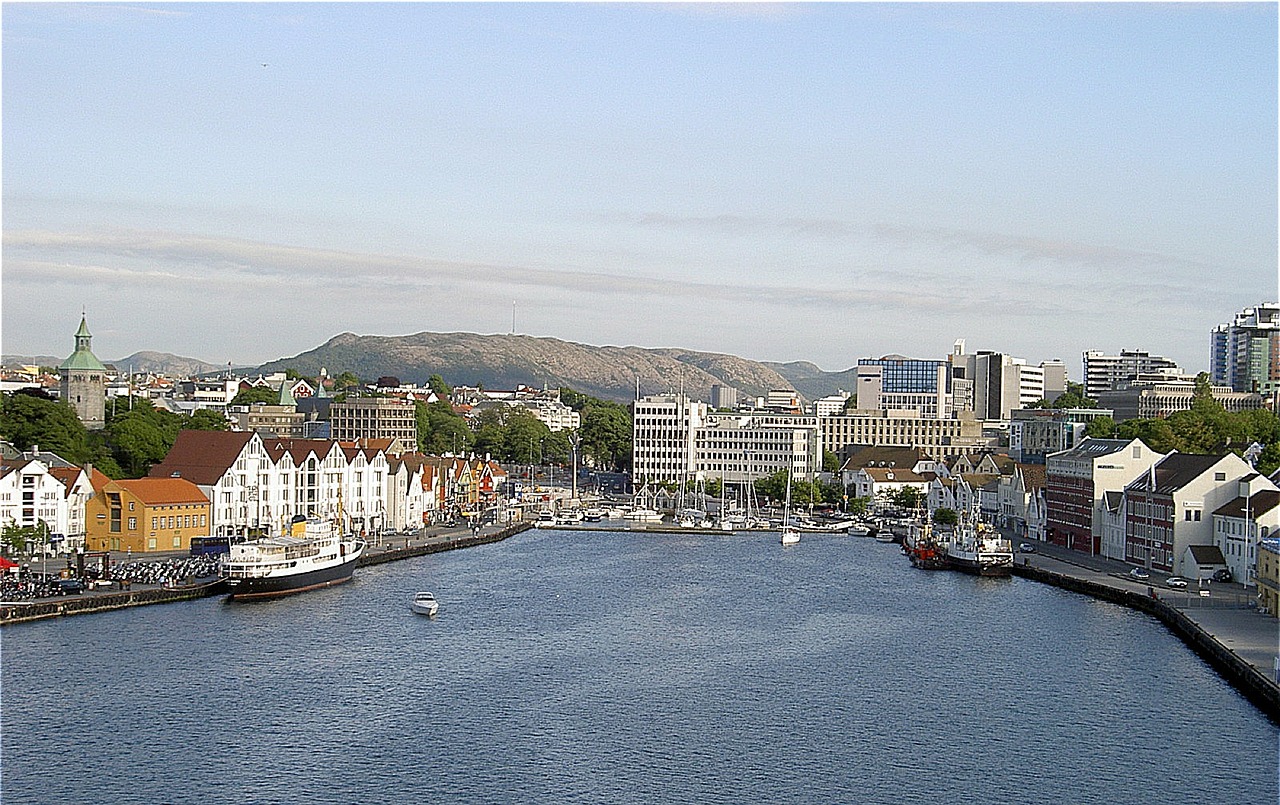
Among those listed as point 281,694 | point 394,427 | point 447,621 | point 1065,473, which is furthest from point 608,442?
point 281,694

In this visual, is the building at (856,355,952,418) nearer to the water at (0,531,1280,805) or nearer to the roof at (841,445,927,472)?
the roof at (841,445,927,472)

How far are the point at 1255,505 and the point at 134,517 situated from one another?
32934 millimetres

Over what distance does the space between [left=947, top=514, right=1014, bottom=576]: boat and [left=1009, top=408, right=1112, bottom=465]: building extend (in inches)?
1233

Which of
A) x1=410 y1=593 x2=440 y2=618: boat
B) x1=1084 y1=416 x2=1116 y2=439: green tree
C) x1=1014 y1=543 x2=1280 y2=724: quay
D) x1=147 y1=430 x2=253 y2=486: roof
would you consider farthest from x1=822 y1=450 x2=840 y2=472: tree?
x1=410 y1=593 x2=440 y2=618: boat

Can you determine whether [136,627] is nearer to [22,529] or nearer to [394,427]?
[22,529]

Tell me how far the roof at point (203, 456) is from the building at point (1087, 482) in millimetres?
29470

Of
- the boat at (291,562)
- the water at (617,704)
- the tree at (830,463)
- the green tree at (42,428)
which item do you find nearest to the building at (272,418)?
the tree at (830,463)

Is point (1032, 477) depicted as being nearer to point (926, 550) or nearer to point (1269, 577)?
point (926, 550)

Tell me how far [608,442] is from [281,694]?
77.3m

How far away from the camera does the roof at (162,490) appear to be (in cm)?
4753

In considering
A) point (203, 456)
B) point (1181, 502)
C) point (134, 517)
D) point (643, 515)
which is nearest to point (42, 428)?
point (203, 456)

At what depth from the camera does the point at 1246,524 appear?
42.8m

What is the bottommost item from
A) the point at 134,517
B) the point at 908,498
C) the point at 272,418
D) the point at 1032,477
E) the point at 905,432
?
the point at 908,498

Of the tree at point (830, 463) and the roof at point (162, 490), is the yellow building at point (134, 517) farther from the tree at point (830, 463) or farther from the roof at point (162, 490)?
the tree at point (830, 463)
